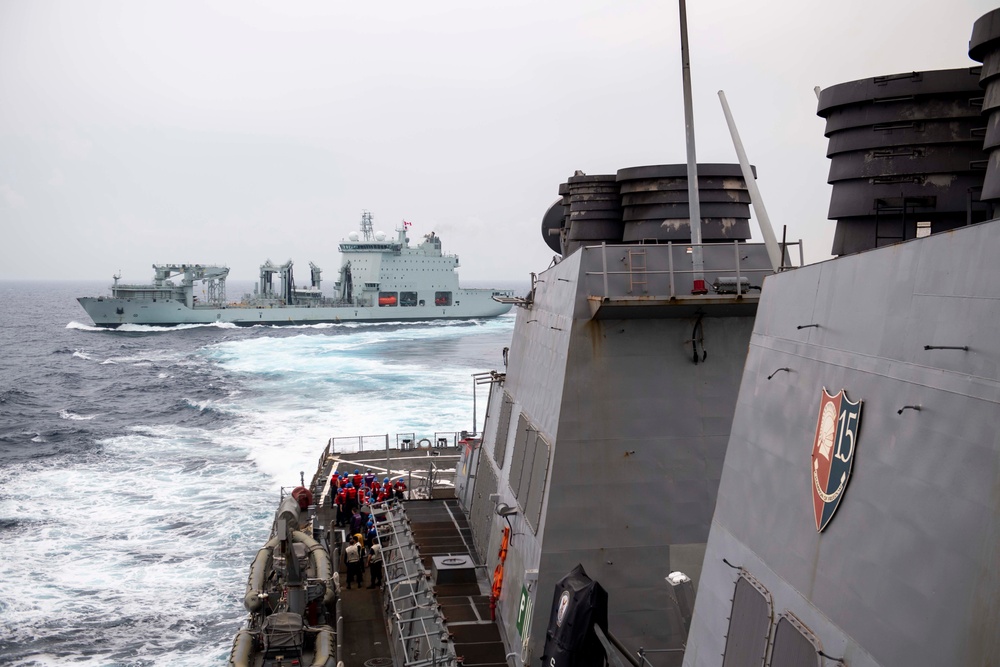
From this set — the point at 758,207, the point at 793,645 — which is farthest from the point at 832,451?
the point at 758,207

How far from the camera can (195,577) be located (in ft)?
85.1

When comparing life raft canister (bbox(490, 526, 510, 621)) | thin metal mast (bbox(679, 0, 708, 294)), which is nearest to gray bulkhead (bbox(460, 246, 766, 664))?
thin metal mast (bbox(679, 0, 708, 294))

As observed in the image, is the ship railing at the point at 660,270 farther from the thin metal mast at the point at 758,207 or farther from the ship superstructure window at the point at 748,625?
the ship superstructure window at the point at 748,625

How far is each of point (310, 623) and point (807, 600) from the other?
1176 cm

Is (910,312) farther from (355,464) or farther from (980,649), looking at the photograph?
(355,464)

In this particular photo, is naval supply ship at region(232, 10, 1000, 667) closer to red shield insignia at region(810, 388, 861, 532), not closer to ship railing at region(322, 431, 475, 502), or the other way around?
red shield insignia at region(810, 388, 861, 532)

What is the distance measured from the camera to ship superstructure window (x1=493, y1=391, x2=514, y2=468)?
55.0 ft

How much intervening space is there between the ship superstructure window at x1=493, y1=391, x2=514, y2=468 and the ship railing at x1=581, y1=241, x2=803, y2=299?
17.5 feet

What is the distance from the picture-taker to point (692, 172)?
39.5 ft

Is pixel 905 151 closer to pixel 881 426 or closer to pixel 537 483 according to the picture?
pixel 881 426

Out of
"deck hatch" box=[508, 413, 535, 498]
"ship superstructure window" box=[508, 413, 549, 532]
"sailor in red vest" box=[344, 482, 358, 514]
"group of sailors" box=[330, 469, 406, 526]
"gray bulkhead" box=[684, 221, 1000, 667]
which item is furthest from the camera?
"sailor in red vest" box=[344, 482, 358, 514]

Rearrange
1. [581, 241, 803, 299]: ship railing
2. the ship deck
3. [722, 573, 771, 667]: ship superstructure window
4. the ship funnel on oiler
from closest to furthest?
1. [722, 573, 771, 667]: ship superstructure window
2. the ship funnel on oiler
3. [581, 241, 803, 299]: ship railing
4. the ship deck

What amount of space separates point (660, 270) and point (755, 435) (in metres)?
5.71

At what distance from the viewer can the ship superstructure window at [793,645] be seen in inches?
212
